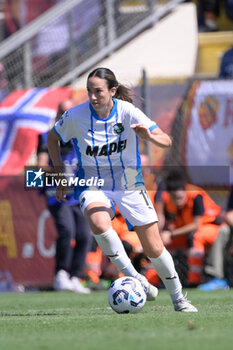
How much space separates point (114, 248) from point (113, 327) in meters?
1.29

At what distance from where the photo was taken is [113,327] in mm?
5504

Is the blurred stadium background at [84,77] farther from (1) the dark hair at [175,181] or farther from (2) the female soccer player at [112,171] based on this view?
(2) the female soccer player at [112,171]

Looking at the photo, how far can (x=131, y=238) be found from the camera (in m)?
11.1

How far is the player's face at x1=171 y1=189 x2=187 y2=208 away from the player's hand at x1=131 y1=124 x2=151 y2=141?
472 cm

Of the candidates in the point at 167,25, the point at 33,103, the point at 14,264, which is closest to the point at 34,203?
the point at 14,264

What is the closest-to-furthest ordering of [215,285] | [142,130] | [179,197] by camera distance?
[142,130] → [215,285] → [179,197]

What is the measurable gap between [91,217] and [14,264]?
5275mm

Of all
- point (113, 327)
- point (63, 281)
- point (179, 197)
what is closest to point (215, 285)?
point (179, 197)

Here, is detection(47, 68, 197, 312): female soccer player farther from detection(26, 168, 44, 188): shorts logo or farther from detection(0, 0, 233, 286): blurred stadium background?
detection(0, 0, 233, 286): blurred stadium background

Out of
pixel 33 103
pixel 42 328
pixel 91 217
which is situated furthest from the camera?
pixel 33 103

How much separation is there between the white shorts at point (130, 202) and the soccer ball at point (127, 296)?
1.51ft

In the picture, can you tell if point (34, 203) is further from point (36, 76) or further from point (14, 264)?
point (36, 76)

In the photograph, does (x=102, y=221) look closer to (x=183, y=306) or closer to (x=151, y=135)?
(x=151, y=135)

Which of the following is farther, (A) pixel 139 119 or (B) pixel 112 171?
(B) pixel 112 171
